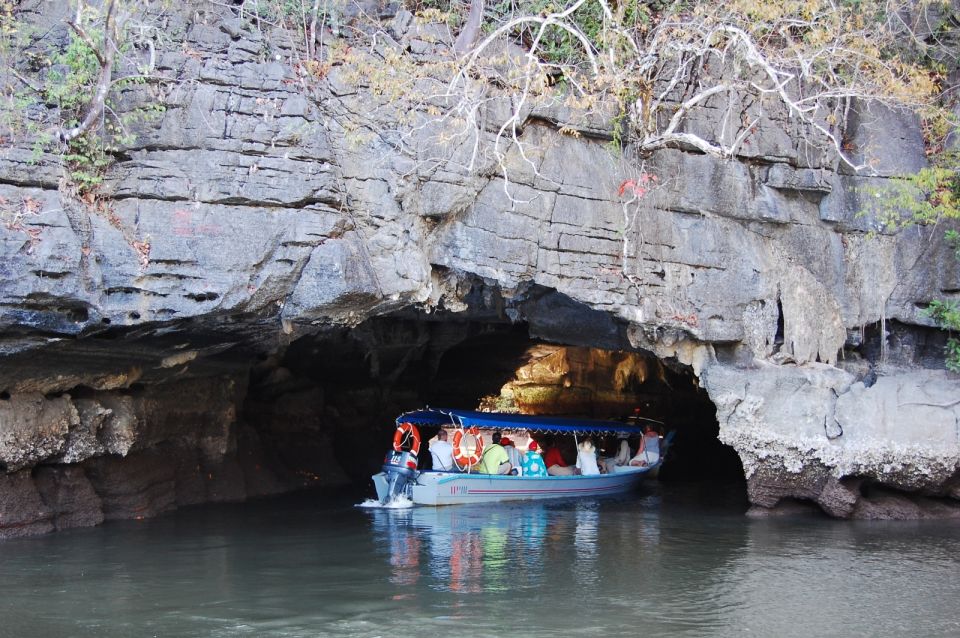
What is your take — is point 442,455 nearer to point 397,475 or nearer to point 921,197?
point 397,475

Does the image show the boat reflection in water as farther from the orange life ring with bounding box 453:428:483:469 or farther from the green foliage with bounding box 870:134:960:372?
the green foliage with bounding box 870:134:960:372

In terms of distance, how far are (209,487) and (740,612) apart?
9.63 meters

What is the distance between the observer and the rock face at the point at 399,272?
10.3 m

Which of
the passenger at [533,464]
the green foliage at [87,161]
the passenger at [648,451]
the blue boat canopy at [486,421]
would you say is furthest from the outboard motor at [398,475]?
the green foliage at [87,161]

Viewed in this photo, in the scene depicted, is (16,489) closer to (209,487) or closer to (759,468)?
(209,487)

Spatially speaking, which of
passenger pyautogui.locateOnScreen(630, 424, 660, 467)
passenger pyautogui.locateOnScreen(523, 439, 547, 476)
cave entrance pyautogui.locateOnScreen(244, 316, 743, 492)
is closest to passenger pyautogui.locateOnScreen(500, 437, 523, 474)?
passenger pyautogui.locateOnScreen(523, 439, 547, 476)

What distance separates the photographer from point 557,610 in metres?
7.82

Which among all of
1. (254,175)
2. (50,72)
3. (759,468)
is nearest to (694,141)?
(759,468)

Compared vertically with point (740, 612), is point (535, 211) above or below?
above

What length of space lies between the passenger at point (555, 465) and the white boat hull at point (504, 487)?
1.50ft

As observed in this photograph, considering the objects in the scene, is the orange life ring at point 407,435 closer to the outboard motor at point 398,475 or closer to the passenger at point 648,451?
the outboard motor at point 398,475

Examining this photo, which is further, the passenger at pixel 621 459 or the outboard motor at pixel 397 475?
the passenger at pixel 621 459

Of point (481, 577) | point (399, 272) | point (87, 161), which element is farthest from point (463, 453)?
point (87, 161)

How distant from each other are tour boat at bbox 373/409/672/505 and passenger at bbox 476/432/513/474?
0.46ft
